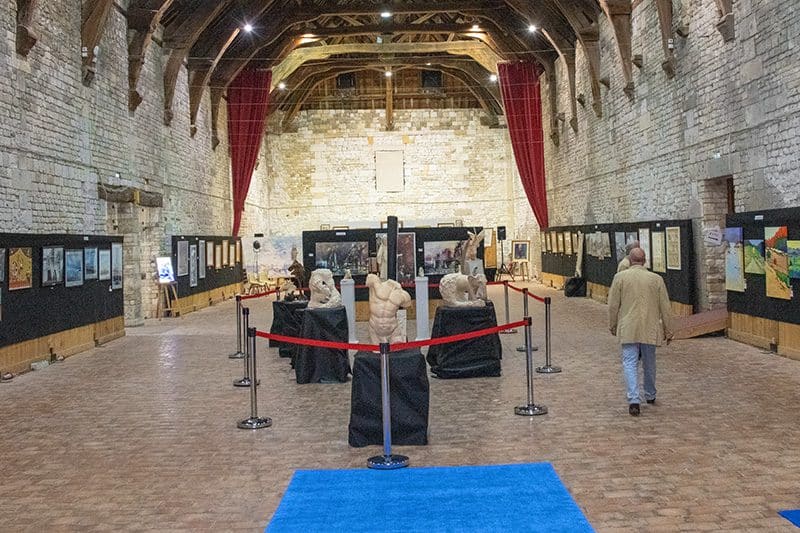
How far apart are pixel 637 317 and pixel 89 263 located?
30.9ft

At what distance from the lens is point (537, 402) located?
24.3ft

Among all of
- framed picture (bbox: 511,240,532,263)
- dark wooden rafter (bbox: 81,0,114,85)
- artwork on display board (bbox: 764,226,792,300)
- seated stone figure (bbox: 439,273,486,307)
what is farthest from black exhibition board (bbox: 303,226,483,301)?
→ framed picture (bbox: 511,240,532,263)

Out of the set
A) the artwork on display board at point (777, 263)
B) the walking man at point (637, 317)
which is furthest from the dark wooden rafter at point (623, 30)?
the walking man at point (637, 317)

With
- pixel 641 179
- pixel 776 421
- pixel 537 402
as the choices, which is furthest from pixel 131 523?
pixel 641 179

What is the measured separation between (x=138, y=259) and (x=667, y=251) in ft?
36.5

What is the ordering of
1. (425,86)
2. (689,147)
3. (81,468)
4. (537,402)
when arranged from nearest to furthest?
(81,468) → (537,402) → (689,147) → (425,86)

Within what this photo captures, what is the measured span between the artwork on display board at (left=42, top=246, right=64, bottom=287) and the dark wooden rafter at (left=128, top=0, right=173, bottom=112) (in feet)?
16.8

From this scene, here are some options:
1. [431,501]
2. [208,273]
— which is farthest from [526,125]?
[431,501]

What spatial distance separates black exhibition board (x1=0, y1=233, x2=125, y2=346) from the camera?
9.66m

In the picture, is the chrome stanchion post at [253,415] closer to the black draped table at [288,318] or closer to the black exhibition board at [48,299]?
the black draped table at [288,318]

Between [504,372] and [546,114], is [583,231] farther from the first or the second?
[504,372]

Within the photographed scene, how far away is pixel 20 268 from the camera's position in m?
9.99

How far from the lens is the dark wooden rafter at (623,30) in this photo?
1530 cm

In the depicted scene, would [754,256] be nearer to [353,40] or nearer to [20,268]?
[20,268]
